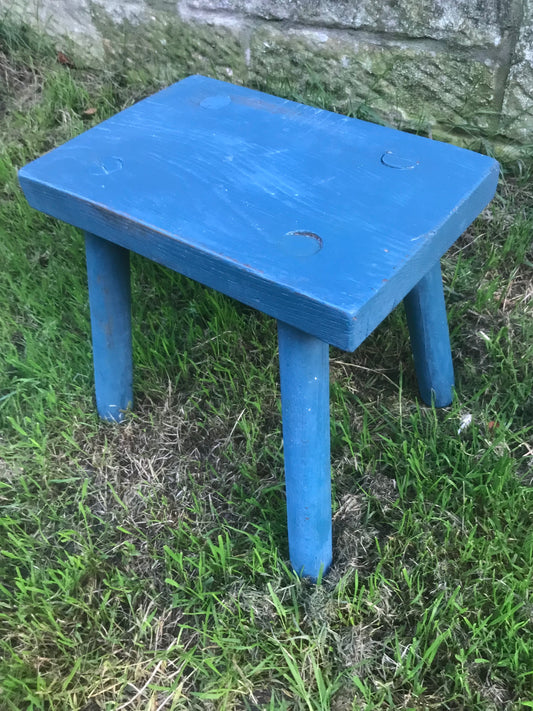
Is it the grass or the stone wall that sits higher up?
the stone wall

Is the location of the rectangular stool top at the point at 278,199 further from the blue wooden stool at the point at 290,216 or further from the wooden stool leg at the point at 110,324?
the wooden stool leg at the point at 110,324

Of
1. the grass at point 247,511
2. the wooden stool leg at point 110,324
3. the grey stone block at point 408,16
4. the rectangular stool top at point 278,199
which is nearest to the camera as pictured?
the rectangular stool top at point 278,199

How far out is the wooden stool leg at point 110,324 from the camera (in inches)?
46.6

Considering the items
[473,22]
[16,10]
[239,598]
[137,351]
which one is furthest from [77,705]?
[16,10]

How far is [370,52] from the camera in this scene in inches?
66.3

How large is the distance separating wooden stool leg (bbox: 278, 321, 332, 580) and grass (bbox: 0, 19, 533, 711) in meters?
0.07

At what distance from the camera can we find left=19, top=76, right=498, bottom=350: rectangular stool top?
0.84 meters

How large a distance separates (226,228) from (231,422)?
0.55 metres

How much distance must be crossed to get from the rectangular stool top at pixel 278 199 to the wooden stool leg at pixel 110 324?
0.14m

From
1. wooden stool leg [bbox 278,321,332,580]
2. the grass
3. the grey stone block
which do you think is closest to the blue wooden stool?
wooden stool leg [bbox 278,321,332,580]

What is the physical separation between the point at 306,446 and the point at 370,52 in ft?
3.90

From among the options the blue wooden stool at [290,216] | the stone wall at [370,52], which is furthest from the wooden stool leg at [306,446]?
the stone wall at [370,52]

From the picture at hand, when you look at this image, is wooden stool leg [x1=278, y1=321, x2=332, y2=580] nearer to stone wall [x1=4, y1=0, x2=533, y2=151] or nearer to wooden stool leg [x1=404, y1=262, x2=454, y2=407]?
wooden stool leg [x1=404, y1=262, x2=454, y2=407]

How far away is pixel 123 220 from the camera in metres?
0.97
